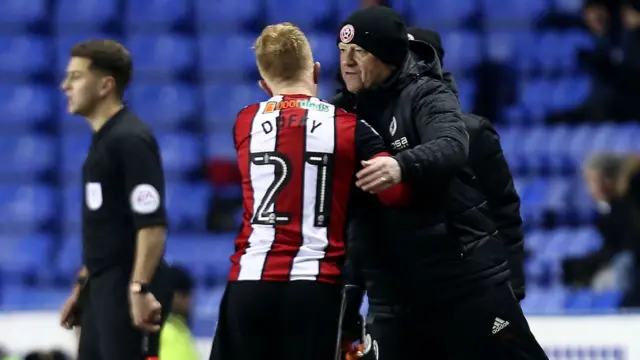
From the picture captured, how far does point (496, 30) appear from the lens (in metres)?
12.9

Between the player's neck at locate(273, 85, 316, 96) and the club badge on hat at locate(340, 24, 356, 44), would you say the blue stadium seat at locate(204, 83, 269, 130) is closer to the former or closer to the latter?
the club badge on hat at locate(340, 24, 356, 44)

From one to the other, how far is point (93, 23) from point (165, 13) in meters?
0.75

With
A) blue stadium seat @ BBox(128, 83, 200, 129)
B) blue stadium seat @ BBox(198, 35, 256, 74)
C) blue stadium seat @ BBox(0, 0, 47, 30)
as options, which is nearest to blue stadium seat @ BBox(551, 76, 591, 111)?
blue stadium seat @ BBox(198, 35, 256, 74)

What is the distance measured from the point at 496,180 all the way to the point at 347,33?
102 centimetres

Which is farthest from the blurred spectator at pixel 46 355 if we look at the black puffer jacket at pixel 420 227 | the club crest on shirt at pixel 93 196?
the black puffer jacket at pixel 420 227

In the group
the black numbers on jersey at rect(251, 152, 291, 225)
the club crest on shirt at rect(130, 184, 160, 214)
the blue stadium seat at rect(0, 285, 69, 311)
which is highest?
the black numbers on jersey at rect(251, 152, 291, 225)

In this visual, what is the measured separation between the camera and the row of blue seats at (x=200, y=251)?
10438mm

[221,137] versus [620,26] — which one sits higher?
[620,26]

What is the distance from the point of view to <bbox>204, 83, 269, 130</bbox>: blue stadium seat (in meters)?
12.6

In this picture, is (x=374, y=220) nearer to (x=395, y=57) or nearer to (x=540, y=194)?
(x=395, y=57)

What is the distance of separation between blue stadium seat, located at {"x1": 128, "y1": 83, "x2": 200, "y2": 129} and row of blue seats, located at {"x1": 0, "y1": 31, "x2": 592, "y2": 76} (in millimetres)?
259

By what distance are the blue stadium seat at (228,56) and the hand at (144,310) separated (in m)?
8.26

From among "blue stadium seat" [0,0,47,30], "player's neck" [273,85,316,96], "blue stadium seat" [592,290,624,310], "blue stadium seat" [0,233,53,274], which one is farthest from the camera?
"blue stadium seat" [0,0,47,30]

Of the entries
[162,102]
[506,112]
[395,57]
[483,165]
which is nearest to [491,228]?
[483,165]
